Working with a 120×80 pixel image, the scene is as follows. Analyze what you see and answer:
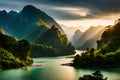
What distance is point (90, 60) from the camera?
162 metres

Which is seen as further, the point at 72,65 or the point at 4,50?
the point at 4,50

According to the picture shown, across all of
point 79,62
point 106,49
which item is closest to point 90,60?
point 79,62

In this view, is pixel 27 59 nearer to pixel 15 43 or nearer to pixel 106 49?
pixel 15 43

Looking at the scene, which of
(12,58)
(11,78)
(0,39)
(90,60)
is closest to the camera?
(11,78)

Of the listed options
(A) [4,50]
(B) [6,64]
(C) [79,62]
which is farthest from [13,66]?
(C) [79,62]

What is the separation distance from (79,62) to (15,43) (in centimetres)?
4787

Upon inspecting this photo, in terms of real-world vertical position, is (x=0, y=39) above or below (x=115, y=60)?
above

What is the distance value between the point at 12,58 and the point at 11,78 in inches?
2253

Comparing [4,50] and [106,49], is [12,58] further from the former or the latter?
[106,49]

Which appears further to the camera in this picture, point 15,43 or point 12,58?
point 15,43

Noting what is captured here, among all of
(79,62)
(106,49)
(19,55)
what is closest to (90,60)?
(79,62)

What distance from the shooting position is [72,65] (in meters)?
172

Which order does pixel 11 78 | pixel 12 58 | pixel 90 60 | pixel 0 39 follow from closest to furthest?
1. pixel 11 78
2. pixel 90 60
3. pixel 12 58
4. pixel 0 39

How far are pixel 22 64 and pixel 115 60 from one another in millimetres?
47279
